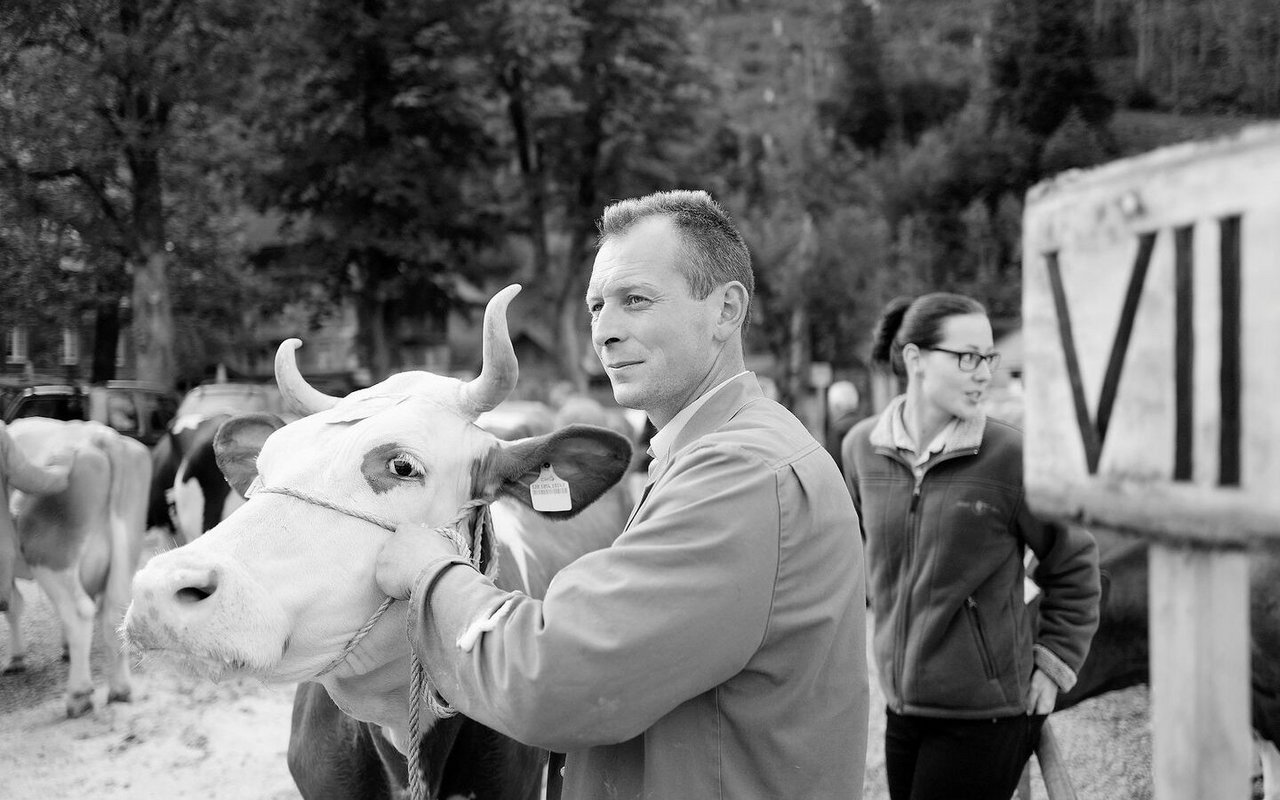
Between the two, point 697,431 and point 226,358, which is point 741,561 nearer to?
point 697,431

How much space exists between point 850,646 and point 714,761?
0.32 m

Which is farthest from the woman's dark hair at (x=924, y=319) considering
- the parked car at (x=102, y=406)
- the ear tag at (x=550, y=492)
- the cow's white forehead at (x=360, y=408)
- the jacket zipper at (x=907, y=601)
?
the parked car at (x=102, y=406)

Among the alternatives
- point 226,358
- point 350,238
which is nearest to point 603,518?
point 350,238

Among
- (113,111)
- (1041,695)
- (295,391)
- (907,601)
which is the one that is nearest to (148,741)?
(295,391)

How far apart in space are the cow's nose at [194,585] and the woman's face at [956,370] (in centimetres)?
213

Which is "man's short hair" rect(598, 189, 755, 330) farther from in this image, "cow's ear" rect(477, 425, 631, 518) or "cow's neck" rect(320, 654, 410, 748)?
"cow's neck" rect(320, 654, 410, 748)

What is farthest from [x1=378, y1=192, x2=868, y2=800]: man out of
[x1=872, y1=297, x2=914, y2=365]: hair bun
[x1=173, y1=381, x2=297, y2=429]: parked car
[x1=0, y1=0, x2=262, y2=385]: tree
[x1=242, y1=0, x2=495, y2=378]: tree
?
[x1=242, y1=0, x2=495, y2=378]: tree

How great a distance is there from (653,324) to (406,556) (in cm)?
63

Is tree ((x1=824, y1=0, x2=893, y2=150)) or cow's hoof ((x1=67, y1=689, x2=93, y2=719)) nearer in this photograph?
cow's hoof ((x1=67, y1=689, x2=93, y2=719))

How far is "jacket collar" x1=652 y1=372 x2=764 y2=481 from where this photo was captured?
1812mm

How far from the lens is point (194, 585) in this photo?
1.68 metres

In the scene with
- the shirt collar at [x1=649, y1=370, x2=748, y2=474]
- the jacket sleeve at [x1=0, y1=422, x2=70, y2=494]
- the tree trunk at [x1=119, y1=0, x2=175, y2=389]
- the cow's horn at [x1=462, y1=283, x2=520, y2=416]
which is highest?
the tree trunk at [x1=119, y1=0, x2=175, y2=389]

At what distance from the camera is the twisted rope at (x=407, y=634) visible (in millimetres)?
1963

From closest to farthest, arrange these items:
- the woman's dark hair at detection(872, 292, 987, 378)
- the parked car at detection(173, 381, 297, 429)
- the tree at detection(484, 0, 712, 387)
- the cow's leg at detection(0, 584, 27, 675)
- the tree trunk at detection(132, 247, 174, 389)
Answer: the woman's dark hair at detection(872, 292, 987, 378), the cow's leg at detection(0, 584, 27, 675), the parked car at detection(173, 381, 297, 429), the tree trunk at detection(132, 247, 174, 389), the tree at detection(484, 0, 712, 387)
